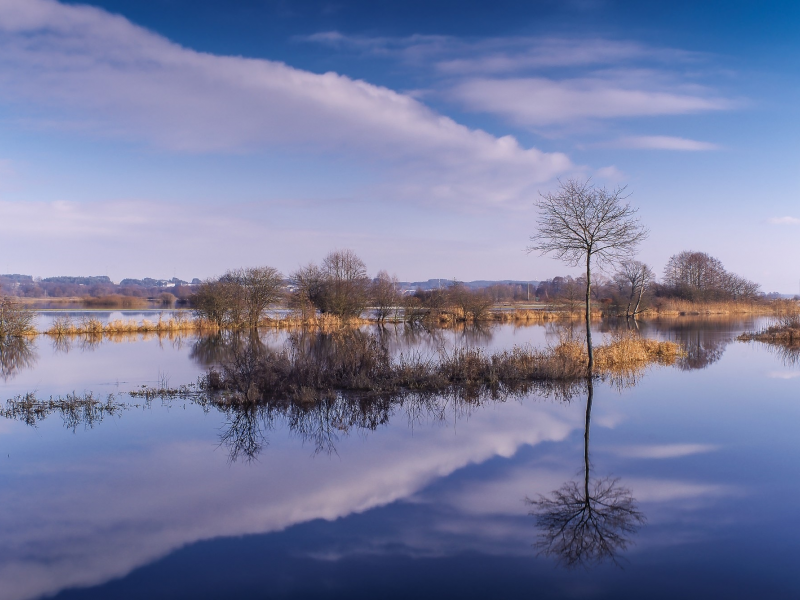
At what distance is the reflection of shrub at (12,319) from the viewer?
1119 inches

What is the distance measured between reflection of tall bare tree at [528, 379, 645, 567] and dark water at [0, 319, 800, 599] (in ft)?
0.14

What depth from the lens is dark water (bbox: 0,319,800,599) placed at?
15.3 ft

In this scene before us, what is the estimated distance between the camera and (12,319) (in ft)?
93.5

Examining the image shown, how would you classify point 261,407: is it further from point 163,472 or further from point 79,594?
point 79,594

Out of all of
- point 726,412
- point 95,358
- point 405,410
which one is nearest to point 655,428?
point 726,412

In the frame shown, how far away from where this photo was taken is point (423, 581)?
15.1ft

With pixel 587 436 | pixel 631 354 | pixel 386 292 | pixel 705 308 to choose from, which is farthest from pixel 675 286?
pixel 587 436

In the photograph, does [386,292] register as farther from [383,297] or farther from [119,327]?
[119,327]

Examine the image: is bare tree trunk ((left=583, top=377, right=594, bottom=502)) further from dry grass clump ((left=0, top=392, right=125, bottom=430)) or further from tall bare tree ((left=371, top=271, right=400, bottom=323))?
tall bare tree ((left=371, top=271, right=400, bottom=323))

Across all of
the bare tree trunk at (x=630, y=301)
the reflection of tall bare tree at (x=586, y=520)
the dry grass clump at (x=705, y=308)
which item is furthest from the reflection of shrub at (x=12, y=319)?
the dry grass clump at (x=705, y=308)

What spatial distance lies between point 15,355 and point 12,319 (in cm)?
829

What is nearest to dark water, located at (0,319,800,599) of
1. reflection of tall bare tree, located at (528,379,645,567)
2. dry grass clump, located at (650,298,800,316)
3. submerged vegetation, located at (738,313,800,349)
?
reflection of tall bare tree, located at (528,379,645,567)

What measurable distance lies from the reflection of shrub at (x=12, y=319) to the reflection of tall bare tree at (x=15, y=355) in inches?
14.7

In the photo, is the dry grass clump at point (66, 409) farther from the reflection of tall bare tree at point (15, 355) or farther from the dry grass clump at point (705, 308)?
the dry grass clump at point (705, 308)
